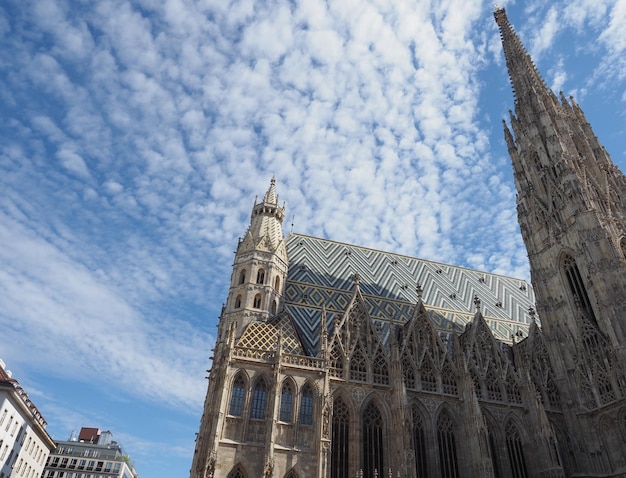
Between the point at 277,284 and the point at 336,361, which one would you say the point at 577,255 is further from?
the point at 277,284

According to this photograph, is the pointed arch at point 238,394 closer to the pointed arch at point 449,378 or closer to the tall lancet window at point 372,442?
the tall lancet window at point 372,442

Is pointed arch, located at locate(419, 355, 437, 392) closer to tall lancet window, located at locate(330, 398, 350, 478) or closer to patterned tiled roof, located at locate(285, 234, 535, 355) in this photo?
patterned tiled roof, located at locate(285, 234, 535, 355)

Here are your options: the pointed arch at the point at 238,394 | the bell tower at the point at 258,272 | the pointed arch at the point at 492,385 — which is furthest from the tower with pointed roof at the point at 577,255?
the pointed arch at the point at 238,394

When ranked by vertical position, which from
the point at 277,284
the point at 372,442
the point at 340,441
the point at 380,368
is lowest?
the point at 340,441

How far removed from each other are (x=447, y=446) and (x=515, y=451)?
4235 millimetres

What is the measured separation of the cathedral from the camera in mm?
22062

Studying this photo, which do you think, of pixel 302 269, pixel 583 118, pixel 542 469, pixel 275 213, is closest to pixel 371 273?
pixel 302 269

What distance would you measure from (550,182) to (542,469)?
19630mm

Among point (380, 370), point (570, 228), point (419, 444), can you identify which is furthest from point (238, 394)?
point (570, 228)

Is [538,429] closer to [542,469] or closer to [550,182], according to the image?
[542,469]

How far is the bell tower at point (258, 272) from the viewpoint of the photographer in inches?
1050

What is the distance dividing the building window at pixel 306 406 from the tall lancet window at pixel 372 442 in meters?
3.04

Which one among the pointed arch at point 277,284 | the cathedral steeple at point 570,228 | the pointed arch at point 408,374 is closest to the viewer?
the pointed arch at point 408,374

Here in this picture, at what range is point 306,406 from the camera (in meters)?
22.7
